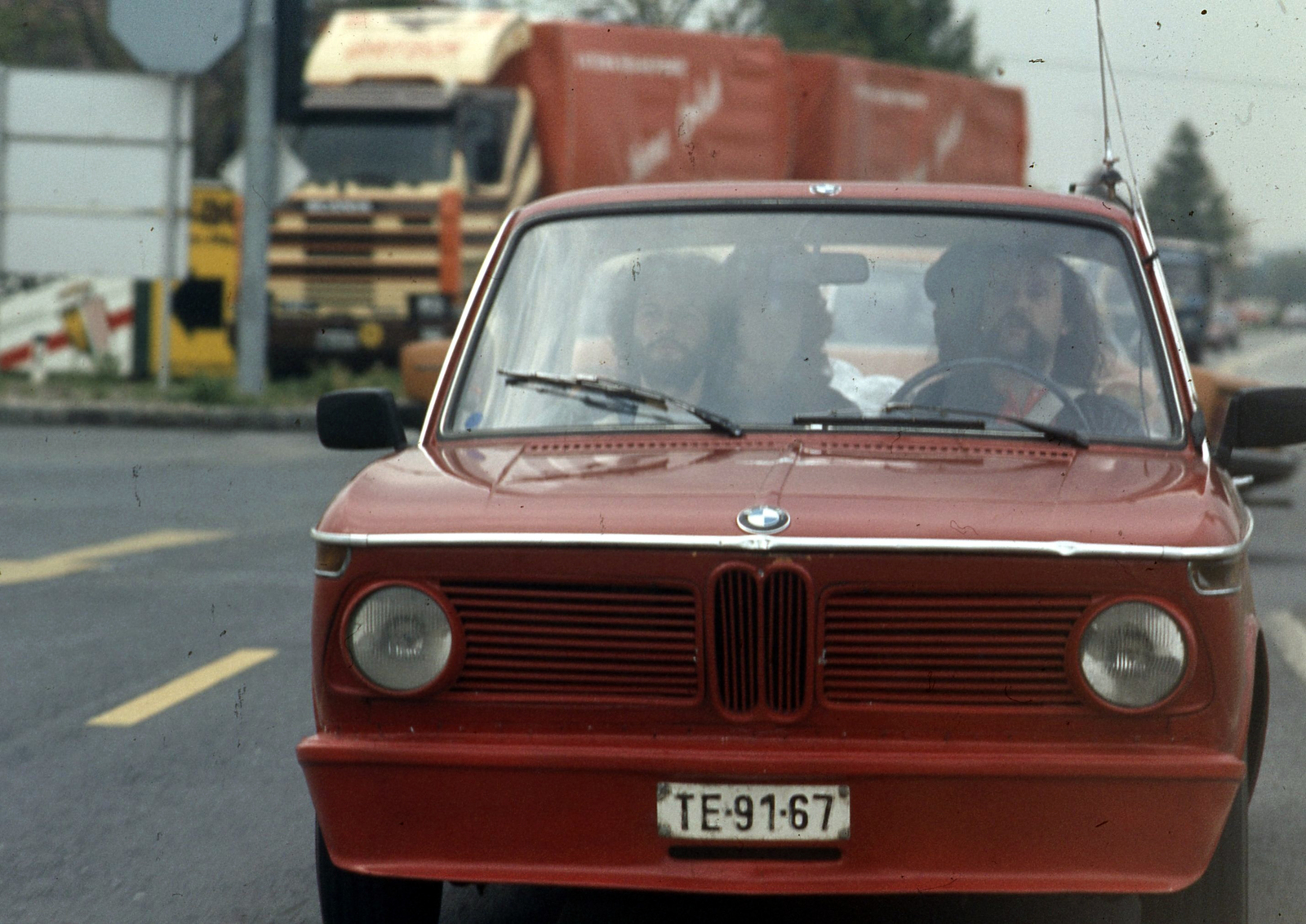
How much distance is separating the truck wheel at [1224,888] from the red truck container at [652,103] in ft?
58.3

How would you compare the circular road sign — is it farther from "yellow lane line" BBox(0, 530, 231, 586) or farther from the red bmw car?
the red bmw car

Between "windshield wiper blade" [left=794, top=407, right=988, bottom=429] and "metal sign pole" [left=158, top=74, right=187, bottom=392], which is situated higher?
"windshield wiper blade" [left=794, top=407, right=988, bottom=429]

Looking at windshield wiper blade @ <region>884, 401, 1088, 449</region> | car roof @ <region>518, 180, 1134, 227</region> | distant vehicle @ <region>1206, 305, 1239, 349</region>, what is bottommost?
distant vehicle @ <region>1206, 305, 1239, 349</region>

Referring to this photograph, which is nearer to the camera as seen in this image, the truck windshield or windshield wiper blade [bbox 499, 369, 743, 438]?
windshield wiper blade [bbox 499, 369, 743, 438]

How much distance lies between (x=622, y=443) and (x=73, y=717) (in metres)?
3.08

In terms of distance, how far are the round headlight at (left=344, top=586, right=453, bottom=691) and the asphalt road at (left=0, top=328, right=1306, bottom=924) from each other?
A: 988mm

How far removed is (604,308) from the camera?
4.72 metres

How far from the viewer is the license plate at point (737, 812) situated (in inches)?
140

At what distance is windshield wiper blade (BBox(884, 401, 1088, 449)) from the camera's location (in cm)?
427

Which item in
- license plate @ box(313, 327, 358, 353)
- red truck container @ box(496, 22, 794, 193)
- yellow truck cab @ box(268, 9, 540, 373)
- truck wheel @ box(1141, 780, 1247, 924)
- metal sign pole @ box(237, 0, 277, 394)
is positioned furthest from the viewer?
license plate @ box(313, 327, 358, 353)

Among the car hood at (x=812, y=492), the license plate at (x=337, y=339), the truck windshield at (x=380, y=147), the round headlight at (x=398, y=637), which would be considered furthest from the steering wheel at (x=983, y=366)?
the license plate at (x=337, y=339)

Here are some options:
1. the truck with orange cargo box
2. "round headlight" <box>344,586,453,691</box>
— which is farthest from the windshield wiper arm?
the truck with orange cargo box

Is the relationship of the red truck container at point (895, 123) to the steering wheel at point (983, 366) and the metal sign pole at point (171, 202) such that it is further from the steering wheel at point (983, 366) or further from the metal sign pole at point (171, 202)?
the steering wheel at point (983, 366)

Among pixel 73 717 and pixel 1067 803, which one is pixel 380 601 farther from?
pixel 73 717
